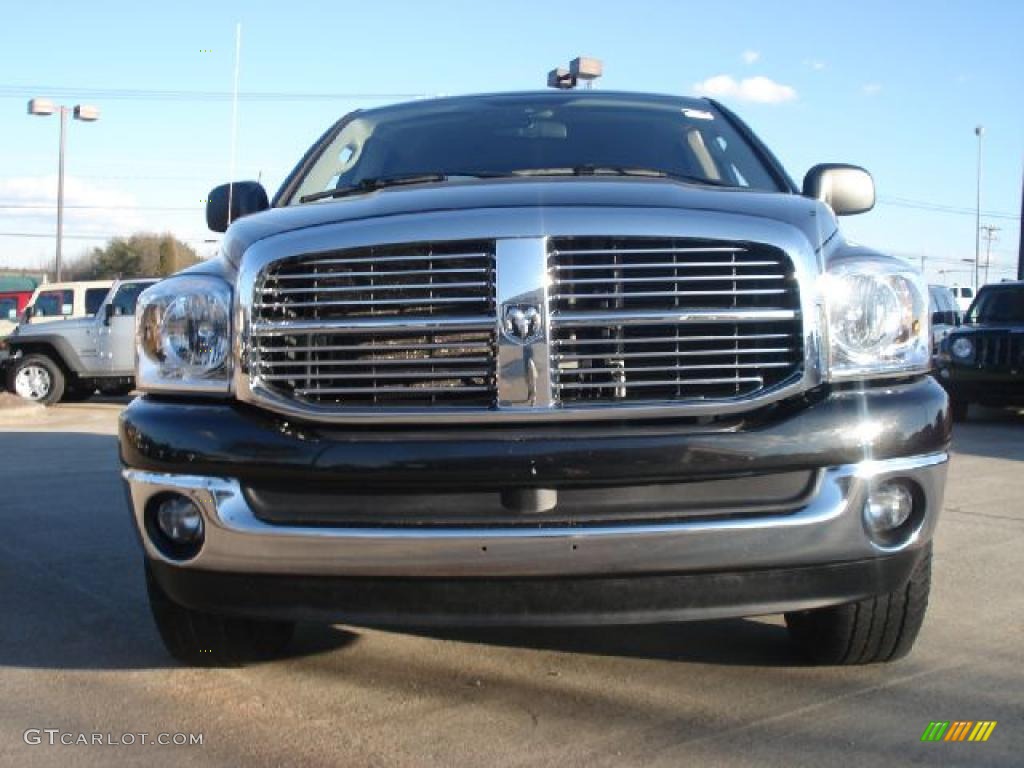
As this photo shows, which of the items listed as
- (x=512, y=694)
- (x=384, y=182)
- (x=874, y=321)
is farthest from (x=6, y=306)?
(x=874, y=321)

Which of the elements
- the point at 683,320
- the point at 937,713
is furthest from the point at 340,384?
the point at 937,713

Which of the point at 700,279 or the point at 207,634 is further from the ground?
the point at 700,279

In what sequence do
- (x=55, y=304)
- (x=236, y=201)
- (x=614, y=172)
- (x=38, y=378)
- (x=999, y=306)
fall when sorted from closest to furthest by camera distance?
(x=614, y=172) < (x=236, y=201) < (x=999, y=306) < (x=38, y=378) < (x=55, y=304)

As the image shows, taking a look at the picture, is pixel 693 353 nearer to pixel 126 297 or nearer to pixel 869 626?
pixel 869 626

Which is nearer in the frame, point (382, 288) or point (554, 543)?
point (554, 543)

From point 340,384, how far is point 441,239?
479 mm

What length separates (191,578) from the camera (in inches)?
122

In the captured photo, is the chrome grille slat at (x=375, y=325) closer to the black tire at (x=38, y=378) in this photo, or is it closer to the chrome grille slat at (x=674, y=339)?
the chrome grille slat at (x=674, y=339)

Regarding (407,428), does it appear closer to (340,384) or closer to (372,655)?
(340,384)

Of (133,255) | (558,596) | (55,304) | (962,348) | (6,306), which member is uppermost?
(133,255)

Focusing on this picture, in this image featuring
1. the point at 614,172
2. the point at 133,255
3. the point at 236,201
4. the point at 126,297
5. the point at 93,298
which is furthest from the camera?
the point at 133,255

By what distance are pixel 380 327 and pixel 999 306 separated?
12.0 m

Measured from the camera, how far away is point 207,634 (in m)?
3.56

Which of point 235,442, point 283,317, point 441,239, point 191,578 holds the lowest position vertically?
point 191,578
